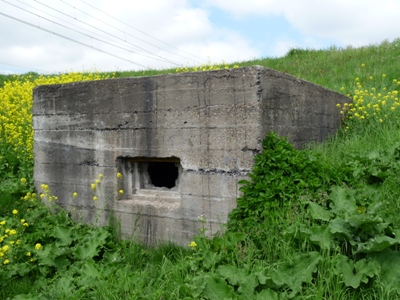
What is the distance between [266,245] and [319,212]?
501 mm

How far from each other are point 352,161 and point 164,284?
7.44ft

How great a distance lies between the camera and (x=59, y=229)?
4.70 metres

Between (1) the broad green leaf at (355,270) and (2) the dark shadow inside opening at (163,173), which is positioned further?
(2) the dark shadow inside opening at (163,173)

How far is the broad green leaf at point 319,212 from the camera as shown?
3421 mm

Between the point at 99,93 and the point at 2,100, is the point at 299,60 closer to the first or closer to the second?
the point at 2,100

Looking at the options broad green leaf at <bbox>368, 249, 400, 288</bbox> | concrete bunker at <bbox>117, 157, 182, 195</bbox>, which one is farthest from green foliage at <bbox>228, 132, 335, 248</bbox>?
concrete bunker at <bbox>117, 157, 182, 195</bbox>

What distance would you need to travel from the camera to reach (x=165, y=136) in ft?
14.8

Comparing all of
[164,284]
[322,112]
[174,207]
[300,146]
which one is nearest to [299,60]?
[322,112]

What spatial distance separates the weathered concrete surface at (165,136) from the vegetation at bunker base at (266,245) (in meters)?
0.20

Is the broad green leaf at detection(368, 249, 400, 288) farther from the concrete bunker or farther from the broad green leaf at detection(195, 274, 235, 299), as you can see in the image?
the concrete bunker

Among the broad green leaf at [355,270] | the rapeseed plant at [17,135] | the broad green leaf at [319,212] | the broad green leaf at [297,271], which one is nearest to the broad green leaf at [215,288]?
the broad green leaf at [297,271]

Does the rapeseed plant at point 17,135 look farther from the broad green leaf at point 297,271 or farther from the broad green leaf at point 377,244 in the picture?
the broad green leaf at point 377,244

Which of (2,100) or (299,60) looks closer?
(2,100)

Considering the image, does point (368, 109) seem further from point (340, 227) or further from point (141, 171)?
point (340, 227)
